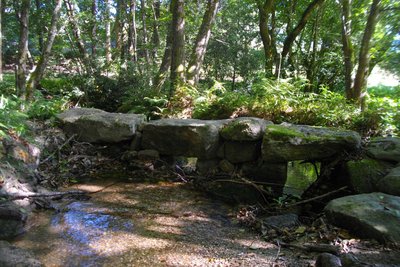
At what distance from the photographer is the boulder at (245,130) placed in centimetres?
559

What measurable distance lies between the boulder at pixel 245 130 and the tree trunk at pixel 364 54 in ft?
11.0

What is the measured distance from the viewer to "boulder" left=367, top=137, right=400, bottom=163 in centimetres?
479

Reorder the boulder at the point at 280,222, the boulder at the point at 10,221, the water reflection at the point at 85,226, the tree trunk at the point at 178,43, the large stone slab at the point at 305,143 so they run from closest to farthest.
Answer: the water reflection at the point at 85,226 → the boulder at the point at 10,221 → the boulder at the point at 280,222 → the large stone slab at the point at 305,143 → the tree trunk at the point at 178,43

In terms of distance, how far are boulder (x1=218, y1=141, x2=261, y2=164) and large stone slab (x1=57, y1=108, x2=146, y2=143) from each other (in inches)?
81.1

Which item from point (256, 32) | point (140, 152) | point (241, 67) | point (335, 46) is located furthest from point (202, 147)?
point (256, 32)

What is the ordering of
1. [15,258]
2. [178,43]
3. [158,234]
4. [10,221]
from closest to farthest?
[15,258] < [10,221] < [158,234] < [178,43]

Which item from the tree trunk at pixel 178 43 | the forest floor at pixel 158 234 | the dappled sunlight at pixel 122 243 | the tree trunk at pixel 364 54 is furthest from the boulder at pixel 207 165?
the tree trunk at pixel 364 54

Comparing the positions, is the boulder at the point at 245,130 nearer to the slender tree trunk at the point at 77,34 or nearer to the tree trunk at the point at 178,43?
the tree trunk at the point at 178,43

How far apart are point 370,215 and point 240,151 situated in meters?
2.74

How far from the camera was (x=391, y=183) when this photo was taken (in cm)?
423

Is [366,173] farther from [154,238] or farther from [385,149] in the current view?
[154,238]

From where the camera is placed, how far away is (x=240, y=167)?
19.7 ft

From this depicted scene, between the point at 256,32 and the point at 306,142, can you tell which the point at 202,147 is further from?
the point at 256,32

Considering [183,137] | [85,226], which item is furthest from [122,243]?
[183,137]
